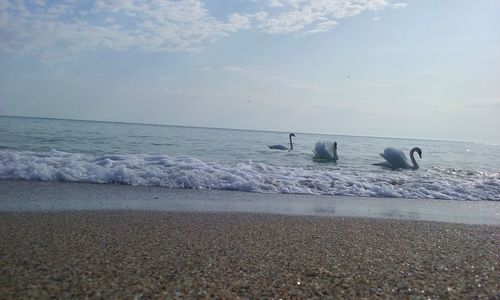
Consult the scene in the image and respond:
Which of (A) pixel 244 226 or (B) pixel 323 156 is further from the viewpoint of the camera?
(B) pixel 323 156

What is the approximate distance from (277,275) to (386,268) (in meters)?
1.05

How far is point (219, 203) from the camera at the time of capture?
7.28 m

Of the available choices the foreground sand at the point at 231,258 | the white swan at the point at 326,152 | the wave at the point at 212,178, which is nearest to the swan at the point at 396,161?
the white swan at the point at 326,152

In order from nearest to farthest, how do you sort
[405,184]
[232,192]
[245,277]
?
[245,277] → [232,192] → [405,184]

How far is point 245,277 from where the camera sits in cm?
299

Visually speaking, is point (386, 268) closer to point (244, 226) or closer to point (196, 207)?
point (244, 226)

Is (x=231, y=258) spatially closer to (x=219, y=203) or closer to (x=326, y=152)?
(x=219, y=203)

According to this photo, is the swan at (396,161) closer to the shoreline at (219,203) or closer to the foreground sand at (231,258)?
the shoreline at (219,203)

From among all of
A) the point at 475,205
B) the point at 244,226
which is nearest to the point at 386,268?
the point at 244,226

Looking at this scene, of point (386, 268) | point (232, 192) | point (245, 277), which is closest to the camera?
point (245, 277)

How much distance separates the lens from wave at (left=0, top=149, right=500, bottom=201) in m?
9.16

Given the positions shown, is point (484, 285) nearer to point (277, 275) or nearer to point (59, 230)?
point (277, 275)

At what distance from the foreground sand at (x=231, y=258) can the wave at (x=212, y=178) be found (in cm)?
371

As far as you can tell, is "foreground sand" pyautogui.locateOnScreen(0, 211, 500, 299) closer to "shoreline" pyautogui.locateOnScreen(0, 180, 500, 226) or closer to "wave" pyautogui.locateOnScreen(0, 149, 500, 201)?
"shoreline" pyautogui.locateOnScreen(0, 180, 500, 226)
